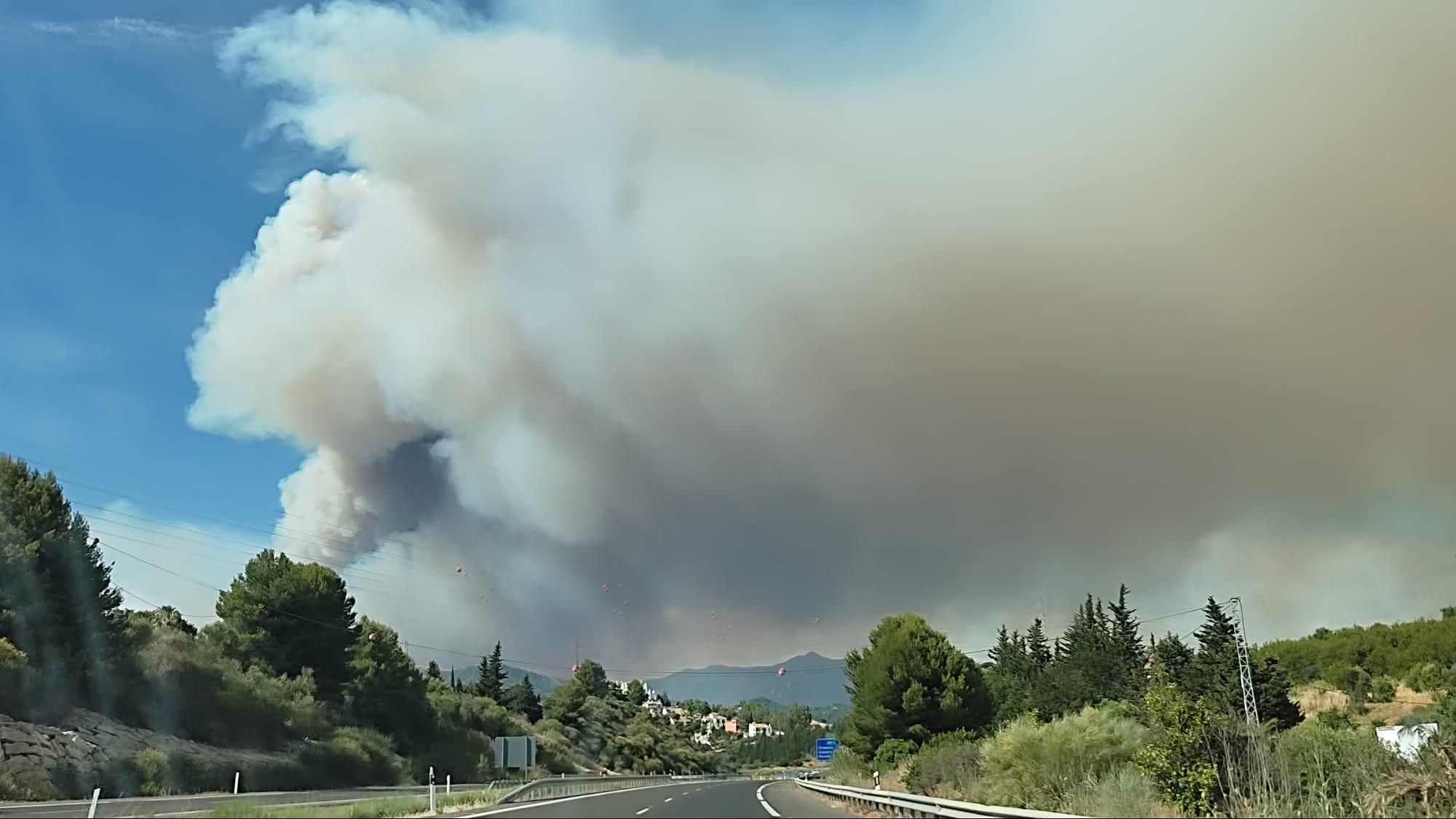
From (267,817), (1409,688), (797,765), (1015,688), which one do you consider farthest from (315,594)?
(797,765)

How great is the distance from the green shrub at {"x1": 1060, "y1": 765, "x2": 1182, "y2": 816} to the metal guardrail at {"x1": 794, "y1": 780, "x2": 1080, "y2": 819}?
0.67 m

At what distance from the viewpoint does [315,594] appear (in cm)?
8056

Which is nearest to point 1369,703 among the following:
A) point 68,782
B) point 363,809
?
point 363,809

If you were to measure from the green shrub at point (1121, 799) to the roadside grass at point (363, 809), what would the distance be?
1724 cm

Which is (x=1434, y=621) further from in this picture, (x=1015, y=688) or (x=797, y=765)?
(x=797, y=765)

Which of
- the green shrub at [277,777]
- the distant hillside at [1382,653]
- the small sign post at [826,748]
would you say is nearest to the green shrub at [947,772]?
the green shrub at [277,777]

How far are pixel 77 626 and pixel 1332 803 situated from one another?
202 ft

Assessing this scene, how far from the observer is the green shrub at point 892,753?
58.8 metres

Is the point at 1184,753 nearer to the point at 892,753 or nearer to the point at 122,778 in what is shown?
the point at 892,753

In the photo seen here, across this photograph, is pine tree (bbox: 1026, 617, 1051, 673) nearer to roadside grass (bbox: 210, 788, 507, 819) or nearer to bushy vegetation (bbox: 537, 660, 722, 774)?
bushy vegetation (bbox: 537, 660, 722, 774)

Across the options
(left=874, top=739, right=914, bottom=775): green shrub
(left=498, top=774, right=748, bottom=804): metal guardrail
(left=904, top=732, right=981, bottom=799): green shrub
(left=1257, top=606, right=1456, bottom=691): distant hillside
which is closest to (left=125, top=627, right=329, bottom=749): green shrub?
(left=498, top=774, right=748, bottom=804): metal guardrail

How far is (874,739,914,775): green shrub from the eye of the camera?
2317 inches

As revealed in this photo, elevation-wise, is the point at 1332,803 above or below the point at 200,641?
below

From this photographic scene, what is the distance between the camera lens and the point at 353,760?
243 ft
